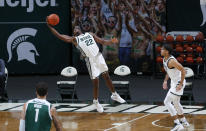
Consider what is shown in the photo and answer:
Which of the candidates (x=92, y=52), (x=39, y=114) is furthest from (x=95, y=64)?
(x=39, y=114)

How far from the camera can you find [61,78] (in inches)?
958

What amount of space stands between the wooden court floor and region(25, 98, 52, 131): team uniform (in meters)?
5.09

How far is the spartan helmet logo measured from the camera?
24891mm

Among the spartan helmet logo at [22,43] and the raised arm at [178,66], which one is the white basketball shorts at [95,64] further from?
the spartan helmet logo at [22,43]

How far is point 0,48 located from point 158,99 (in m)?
8.65

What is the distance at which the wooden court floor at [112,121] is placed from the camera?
46.8ft

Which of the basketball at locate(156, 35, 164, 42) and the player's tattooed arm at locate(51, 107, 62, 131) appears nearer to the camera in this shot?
the player's tattooed arm at locate(51, 107, 62, 131)

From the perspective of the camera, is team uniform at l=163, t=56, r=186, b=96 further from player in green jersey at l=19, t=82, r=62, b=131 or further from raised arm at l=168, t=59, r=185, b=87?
player in green jersey at l=19, t=82, r=62, b=131

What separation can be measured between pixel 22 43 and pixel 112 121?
10.6 m

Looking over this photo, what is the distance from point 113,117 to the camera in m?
15.8

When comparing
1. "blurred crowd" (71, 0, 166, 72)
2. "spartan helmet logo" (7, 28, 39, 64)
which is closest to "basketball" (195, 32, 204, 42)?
"blurred crowd" (71, 0, 166, 72)

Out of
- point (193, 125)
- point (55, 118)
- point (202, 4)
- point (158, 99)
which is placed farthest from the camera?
point (202, 4)

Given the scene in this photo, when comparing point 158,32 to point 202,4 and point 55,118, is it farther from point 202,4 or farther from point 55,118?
point 55,118

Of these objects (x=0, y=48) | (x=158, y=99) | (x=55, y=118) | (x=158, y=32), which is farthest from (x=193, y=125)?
(x=0, y=48)
